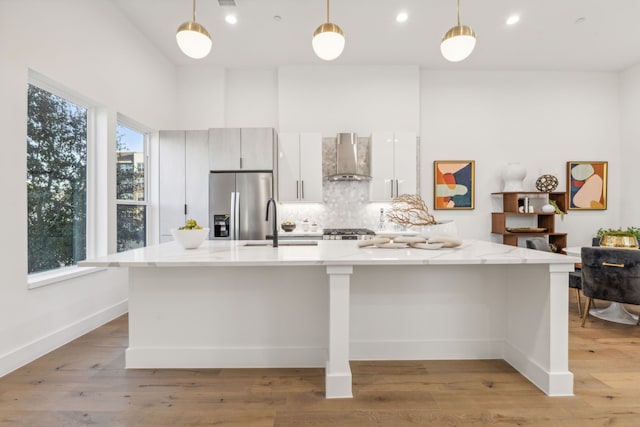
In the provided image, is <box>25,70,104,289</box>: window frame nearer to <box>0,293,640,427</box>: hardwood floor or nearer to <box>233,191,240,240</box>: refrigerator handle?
<box>0,293,640,427</box>: hardwood floor

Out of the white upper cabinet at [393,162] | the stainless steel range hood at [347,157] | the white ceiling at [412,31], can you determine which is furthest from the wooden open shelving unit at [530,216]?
the stainless steel range hood at [347,157]

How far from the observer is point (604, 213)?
4.99m

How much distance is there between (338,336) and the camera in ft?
6.11

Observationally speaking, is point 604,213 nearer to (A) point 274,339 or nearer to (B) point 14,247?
(A) point 274,339

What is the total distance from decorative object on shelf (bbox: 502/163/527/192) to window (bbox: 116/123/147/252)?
529 centimetres

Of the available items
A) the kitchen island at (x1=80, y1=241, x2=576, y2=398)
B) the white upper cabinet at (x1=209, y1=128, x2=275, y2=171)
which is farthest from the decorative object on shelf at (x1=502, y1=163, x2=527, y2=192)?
the white upper cabinet at (x1=209, y1=128, x2=275, y2=171)

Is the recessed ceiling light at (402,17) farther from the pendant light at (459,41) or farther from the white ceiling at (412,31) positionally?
the pendant light at (459,41)

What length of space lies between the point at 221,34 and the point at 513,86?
4482 millimetres

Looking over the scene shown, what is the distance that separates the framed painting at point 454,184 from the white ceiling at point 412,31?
5.06 ft

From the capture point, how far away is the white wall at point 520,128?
195 inches

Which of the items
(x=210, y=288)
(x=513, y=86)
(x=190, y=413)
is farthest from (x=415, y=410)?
(x=513, y=86)

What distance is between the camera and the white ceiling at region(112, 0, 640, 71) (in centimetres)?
341

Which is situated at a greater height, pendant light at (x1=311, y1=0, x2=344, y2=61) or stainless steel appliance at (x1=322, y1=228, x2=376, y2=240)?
pendant light at (x1=311, y1=0, x2=344, y2=61)

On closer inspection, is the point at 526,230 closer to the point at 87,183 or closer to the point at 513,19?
the point at 513,19
